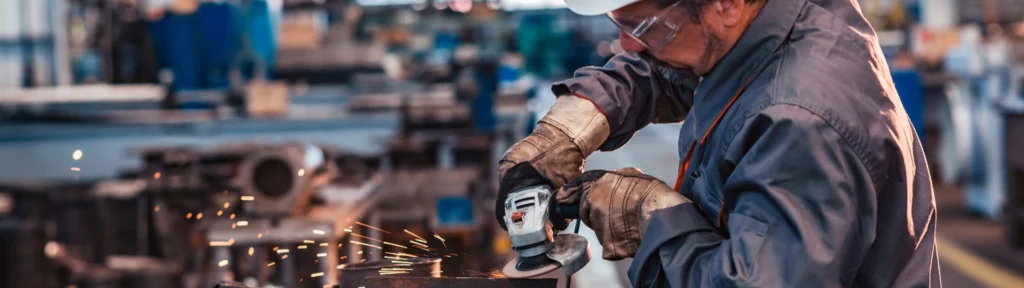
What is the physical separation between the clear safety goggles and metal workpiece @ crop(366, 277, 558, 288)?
0.39 meters

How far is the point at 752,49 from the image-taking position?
4.36ft

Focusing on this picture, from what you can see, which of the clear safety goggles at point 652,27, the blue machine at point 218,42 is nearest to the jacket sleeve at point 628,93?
the clear safety goggles at point 652,27

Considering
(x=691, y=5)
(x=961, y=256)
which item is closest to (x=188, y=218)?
(x=691, y=5)

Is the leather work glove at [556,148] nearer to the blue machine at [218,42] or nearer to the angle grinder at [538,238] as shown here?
the angle grinder at [538,238]

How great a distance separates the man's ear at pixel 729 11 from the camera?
4.31ft

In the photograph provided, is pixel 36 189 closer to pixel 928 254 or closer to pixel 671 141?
pixel 928 254

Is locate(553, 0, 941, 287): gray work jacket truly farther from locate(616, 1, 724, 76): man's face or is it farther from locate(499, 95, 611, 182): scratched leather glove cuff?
locate(499, 95, 611, 182): scratched leather glove cuff

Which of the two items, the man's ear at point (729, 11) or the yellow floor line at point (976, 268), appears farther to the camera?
the yellow floor line at point (976, 268)

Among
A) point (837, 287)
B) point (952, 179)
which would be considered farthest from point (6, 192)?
point (952, 179)

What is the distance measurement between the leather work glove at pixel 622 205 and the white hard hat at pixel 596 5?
0.23m

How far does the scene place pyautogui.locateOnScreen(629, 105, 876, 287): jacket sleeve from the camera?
1.15 metres

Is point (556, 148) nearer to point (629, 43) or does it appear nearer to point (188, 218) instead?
point (629, 43)

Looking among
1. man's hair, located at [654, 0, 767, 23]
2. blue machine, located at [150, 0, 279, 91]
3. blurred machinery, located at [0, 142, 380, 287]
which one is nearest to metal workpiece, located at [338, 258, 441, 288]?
man's hair, located at [654, 0, 767, 23]

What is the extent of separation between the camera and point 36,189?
4.55 m
